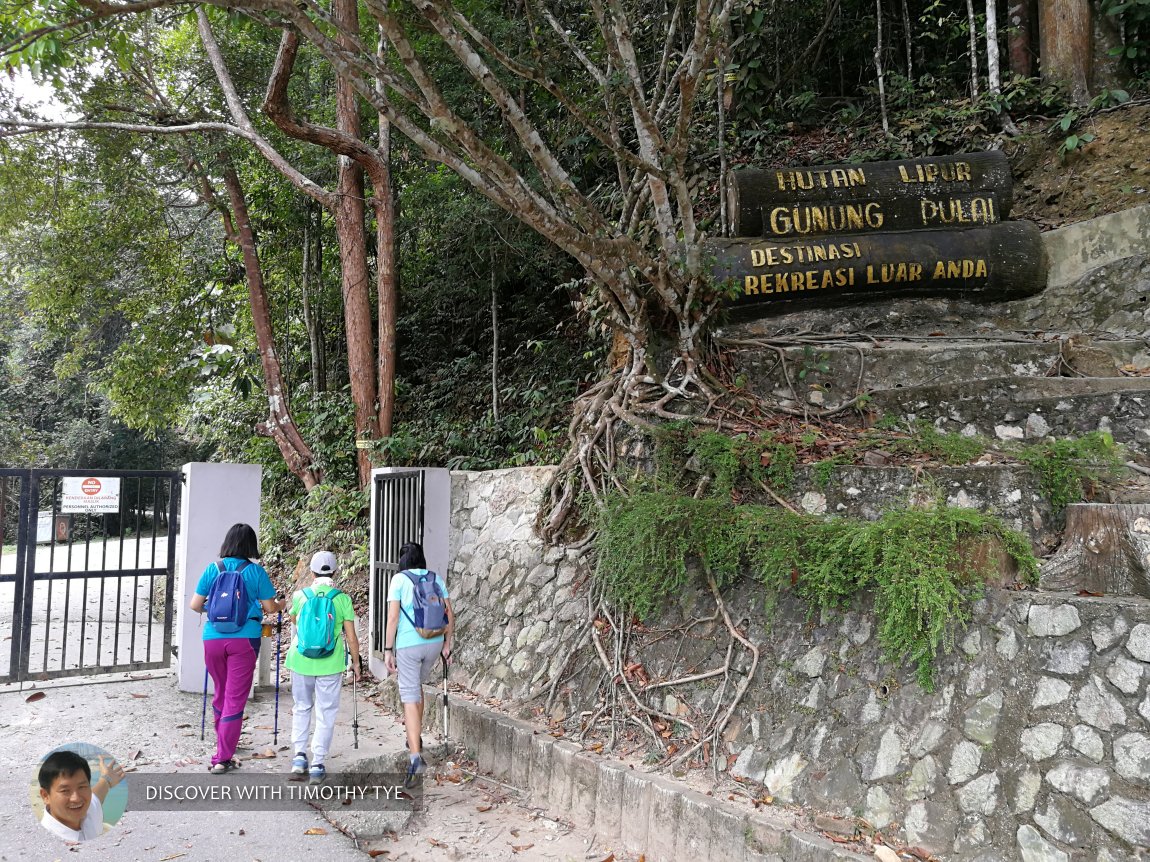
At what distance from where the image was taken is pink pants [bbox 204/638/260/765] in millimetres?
4848

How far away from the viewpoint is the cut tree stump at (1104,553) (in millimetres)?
3715

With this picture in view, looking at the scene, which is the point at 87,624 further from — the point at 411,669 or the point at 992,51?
the point at 992,51

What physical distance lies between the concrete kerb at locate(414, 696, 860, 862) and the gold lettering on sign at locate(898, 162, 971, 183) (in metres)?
6.09

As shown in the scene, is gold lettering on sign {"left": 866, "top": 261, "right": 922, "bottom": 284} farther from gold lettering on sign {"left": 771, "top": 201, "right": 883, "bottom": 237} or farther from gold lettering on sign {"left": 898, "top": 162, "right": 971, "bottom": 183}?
gold lettering on sign {"left": 898, "top": 162, "right": 971, "bottom": 183}

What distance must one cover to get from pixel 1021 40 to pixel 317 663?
9.92 m

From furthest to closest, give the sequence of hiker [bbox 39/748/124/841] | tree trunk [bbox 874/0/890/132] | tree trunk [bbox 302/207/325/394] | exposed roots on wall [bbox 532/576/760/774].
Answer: tree trunk [bbox 302/207/325/394]
tree trunk [bbox 874/0/890/132]
exposed roots on wall [bbox 532/576/760/774]
hiker [bbox 39/748/124/841]

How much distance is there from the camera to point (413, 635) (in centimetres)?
514

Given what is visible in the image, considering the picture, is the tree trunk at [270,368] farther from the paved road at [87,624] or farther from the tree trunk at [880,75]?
the tree trunk at [880,75]

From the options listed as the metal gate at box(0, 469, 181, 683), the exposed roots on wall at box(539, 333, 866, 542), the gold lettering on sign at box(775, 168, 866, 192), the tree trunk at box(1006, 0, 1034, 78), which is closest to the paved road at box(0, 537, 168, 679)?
the metal gate at box(0, 469, 181, 683)

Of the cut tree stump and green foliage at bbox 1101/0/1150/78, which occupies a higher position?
green foliage at bbox 1101/0/1150/78

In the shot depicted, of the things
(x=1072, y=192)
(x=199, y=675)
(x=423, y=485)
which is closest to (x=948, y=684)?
(x=423, y=485)

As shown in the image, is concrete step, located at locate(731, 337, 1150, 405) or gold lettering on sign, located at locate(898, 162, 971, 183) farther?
gold lettering on sign, located at locate(898, 162, 971, 183)

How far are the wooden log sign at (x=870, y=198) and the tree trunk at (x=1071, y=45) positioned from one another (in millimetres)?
1886

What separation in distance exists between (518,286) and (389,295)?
2089 mm
